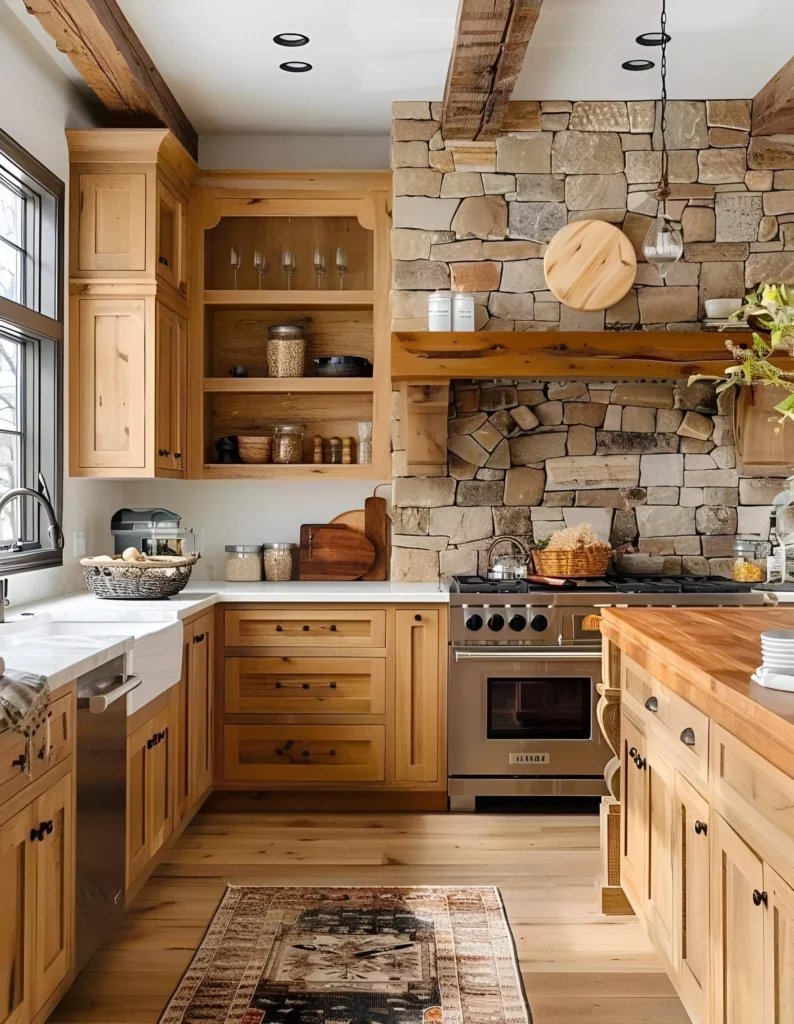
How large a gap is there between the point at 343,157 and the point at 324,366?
1.10 m

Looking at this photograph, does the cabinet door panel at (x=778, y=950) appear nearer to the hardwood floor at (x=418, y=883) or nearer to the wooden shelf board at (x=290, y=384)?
the hardwood floor at (x=418, y=883)

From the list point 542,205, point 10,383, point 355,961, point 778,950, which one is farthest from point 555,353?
point 778,950

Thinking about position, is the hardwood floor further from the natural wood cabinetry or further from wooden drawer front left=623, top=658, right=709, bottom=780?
the natural wood cabinetry

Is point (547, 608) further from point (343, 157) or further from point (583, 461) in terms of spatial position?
point (343, 157)

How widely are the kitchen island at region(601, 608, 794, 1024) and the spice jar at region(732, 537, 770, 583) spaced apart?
1.50 metres

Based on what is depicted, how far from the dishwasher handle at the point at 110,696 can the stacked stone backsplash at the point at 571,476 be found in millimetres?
1922

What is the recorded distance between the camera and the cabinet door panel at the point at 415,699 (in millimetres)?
4168

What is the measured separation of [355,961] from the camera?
2.81m

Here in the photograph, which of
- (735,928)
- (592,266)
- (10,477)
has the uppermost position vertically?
(592,266)

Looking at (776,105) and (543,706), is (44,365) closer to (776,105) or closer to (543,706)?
(543,706)

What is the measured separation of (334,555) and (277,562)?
0.93 feet

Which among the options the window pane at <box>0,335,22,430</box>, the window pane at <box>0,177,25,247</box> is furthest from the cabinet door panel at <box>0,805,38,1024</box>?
the window pane at <box>0,177,25,247</box>

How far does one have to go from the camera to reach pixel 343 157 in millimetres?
4945

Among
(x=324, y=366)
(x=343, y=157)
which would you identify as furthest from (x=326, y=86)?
(x=324, y=366)
